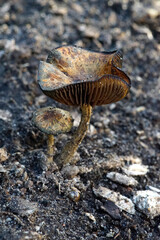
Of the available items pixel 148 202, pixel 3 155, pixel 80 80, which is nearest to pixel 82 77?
pixel 80 80

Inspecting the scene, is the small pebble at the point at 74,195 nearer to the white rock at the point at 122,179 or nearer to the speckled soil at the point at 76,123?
the speckled soil at the point at 76,123

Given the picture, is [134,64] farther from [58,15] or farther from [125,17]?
[58,15]

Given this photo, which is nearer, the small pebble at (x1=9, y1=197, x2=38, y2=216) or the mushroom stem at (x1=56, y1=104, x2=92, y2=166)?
the small pebble at (x1=9, y1=197, x2=38, y2=216)

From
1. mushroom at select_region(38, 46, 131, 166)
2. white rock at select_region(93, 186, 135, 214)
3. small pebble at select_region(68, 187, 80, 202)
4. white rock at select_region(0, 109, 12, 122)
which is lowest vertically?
white rock at select_region(0, 109, 12, 122)

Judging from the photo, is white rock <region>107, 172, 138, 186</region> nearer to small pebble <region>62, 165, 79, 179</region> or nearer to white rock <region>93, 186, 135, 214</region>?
white rock <region>93, 186, 135, 214</region>

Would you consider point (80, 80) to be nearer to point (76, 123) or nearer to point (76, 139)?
point (76, 139)

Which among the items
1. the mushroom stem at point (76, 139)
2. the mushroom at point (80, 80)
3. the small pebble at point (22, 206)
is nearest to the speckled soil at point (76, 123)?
the small pebble at point (22, 206)

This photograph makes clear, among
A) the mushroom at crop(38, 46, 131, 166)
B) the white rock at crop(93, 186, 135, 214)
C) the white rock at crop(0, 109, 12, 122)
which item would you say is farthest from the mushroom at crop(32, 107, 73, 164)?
the white rock at crop(0, 109, 12, 122)
